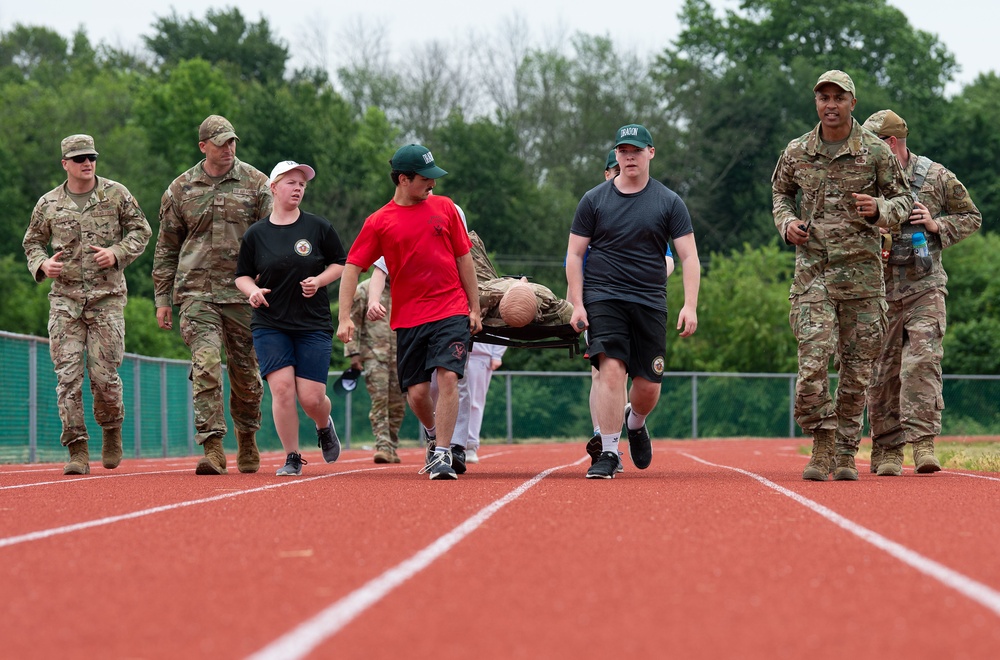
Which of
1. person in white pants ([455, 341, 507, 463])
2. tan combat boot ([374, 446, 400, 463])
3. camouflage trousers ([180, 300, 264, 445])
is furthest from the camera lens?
tan combat boot ([374, 446, 400, 463])

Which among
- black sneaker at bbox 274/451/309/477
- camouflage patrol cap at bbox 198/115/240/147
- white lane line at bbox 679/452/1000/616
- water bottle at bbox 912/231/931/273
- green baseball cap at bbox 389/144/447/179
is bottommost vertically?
white lane line at bbox 679/452/1000/616

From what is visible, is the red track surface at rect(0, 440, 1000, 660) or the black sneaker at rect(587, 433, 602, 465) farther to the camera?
the black sneaker at rect(587, 433, 602, 465)

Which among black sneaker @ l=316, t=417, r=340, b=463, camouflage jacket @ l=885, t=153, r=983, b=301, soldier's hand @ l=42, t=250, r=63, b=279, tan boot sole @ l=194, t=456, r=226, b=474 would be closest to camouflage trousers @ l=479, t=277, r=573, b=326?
black sneaker @ l=316, t=417, r=340, b=463

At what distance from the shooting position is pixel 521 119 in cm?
5903

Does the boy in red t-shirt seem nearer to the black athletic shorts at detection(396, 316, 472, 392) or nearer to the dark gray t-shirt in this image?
the black athletic shorts at detection(396, 316, 472, 392)

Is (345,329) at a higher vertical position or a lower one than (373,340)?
lower

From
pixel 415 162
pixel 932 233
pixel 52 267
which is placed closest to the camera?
pixel 415 162

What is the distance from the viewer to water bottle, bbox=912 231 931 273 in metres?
11.1

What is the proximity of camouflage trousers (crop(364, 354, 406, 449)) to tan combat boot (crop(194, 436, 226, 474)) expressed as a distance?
4.13 m

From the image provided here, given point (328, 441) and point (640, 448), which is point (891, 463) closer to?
point (640, 448)

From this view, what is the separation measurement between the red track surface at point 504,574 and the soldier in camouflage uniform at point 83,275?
3.28m

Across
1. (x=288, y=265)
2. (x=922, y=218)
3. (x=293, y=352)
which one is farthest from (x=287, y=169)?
(x=922, y=218)

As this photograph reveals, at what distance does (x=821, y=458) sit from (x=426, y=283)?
2937 millimetres

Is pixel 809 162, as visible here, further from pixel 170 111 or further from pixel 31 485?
pixel 170 111
